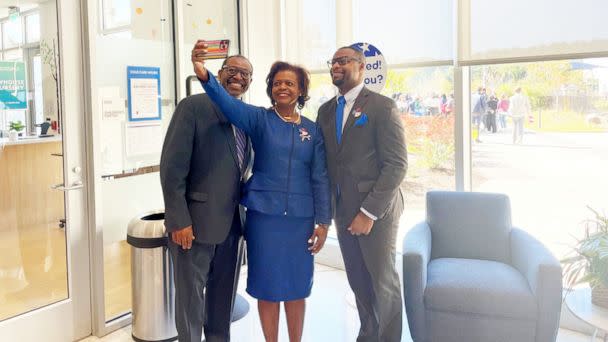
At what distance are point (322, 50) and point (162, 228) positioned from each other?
217cm

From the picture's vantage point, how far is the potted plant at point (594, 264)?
6.76 ft

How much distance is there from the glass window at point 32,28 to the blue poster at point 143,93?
0.56 m

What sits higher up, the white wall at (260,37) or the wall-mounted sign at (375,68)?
the white wall at (260,37)

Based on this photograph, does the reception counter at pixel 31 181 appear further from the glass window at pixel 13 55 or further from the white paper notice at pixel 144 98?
the white paper notice at pixel 144 98

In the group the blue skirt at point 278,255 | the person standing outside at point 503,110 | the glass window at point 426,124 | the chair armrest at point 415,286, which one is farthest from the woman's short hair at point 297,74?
the person standing outside at point 503,110

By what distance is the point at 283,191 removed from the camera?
Answer: 214cm

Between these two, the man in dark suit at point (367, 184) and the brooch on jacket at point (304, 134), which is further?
the man in dark suit at point (367, 184)

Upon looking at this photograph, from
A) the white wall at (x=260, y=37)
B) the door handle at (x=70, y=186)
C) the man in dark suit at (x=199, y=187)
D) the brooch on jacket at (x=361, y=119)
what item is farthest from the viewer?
the white wall at (x=260, y=37)

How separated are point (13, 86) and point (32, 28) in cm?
34

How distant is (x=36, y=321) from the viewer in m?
2.58

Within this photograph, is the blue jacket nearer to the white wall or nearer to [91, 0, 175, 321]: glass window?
[91, 0, 175, 321]: glass window

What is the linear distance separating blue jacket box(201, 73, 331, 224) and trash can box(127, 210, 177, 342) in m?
0.82

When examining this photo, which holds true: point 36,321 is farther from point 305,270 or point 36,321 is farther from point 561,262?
point 561,262

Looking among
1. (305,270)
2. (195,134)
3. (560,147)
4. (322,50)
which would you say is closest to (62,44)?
(195,134)
